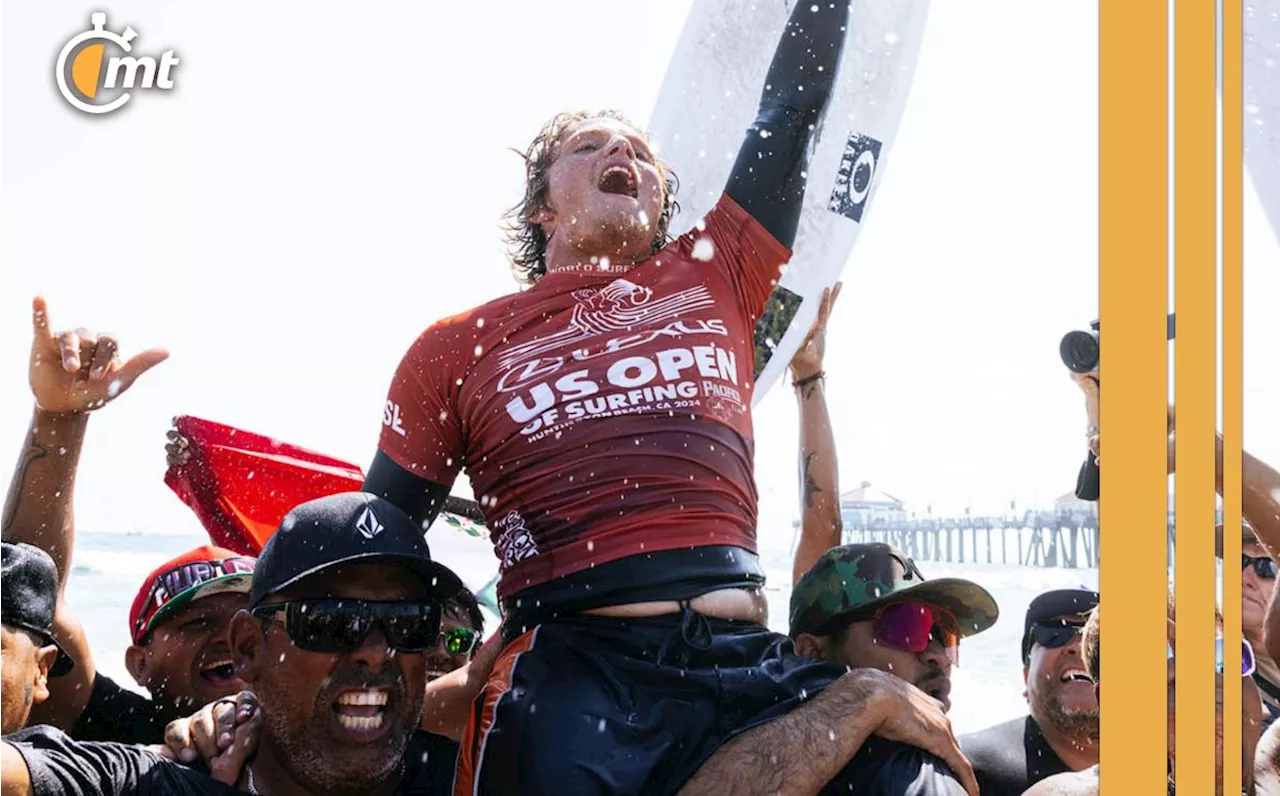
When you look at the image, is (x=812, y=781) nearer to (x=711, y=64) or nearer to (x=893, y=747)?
(x=893, y=747)

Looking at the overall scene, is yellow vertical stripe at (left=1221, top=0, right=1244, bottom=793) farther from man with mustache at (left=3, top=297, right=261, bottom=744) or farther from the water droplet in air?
man with mustache at (left=3, top=297, right=261, bottom=744)

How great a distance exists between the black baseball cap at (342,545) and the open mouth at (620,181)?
3.08ft

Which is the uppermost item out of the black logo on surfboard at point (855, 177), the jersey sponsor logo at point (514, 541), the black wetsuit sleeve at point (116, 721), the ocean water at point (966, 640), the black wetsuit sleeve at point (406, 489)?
the black logo on surfboard at point (855, 177)

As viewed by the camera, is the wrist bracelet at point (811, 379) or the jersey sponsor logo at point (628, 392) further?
the wrist bracelet at point (811, 379)

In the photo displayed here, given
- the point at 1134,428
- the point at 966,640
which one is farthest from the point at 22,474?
the point at 966,640

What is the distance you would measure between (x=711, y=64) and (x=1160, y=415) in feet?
12.3

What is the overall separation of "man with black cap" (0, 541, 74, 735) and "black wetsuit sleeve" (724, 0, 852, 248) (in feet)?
5.56

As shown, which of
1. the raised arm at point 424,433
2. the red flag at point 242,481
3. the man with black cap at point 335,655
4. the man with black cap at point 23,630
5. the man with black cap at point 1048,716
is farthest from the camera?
the red flag at point 242,481

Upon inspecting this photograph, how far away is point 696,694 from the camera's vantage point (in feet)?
6.79

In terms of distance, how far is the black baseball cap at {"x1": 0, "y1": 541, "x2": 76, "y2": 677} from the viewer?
2.47 metres

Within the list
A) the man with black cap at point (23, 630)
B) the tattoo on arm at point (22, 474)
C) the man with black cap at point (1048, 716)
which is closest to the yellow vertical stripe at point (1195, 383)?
the man with black cap at point (23, 630)

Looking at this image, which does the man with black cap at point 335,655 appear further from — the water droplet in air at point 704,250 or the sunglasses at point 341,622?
the water droplet in air at point 704,250

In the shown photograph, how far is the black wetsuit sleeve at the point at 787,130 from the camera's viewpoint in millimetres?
2703

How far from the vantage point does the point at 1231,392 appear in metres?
1.06
